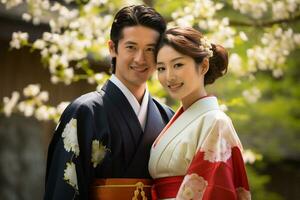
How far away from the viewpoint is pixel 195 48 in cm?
334

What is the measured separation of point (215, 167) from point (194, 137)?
21 centimetres

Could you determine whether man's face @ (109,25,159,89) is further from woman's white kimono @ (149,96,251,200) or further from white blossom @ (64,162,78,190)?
white blossom @ (64,162,78,190)

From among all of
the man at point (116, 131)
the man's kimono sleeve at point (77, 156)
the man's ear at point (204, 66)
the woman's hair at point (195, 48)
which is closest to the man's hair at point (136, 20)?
the man at point (116, 131)

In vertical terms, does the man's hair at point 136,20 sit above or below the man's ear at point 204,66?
above

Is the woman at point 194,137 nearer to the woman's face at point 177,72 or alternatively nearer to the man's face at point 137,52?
the woman's face at point 177,72

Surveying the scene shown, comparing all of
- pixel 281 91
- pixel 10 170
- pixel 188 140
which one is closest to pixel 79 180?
pixel 188 140

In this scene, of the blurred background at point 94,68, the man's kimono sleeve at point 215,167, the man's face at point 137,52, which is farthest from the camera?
the blurred background at point 94,68

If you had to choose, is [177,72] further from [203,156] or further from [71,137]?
[71,137]

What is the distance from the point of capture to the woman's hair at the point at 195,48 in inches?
131

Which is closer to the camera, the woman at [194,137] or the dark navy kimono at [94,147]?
the woman at [194,137]

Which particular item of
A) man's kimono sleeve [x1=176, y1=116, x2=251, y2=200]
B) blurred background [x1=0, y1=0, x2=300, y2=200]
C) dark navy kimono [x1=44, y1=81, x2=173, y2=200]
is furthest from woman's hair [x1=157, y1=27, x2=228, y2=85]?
blurred background [x1=0, y1=0, x2=300, y2=200]

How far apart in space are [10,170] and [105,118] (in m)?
3.41

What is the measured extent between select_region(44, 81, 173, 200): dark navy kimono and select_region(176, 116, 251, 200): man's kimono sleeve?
0.39 meters

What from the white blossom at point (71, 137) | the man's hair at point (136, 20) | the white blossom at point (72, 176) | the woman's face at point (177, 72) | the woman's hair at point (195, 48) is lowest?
the white blossom at point (72, 176)
